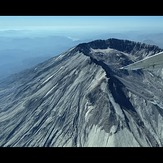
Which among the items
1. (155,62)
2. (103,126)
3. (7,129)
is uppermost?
(155,62)

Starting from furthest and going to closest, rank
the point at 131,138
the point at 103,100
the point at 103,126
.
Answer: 1. the point at 103,100
2. the point at 103,126
3. the point at 131,138

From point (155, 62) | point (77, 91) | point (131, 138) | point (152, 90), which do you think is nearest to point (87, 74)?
point (77, 91)
